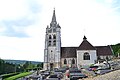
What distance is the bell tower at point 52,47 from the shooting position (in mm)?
78000

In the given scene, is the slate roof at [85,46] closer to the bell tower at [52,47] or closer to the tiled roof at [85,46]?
the tiled roof at [85,46]

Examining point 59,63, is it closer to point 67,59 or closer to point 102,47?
point 67,59

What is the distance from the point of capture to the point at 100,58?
252 feet

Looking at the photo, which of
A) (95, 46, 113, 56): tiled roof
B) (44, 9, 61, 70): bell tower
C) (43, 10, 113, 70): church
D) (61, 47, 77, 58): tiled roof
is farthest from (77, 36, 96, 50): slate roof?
(44, 9, 61, 70): bell tower

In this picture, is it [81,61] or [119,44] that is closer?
[81,61]

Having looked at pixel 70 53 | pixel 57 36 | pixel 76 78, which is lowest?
pixel 76 78

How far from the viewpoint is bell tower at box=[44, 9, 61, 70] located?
3071 inches

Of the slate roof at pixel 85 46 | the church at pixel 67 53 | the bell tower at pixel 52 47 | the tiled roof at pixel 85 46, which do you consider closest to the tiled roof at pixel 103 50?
the church at pixel 67 53

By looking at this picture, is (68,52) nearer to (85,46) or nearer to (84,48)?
(84,48)

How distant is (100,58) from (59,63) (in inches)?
549

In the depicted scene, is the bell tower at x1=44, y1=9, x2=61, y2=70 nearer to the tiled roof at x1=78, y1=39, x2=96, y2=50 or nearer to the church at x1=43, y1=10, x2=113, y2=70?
the church at x1=43, y1=10, x2=113, y2=70

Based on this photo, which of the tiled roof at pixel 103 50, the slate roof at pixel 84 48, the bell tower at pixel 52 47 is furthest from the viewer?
the bell tower at pixel 52 47

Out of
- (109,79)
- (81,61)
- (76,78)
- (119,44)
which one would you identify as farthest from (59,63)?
(109,79)

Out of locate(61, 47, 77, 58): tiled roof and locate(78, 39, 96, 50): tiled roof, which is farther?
locate(61, 47, 77, 58): tiled roof
